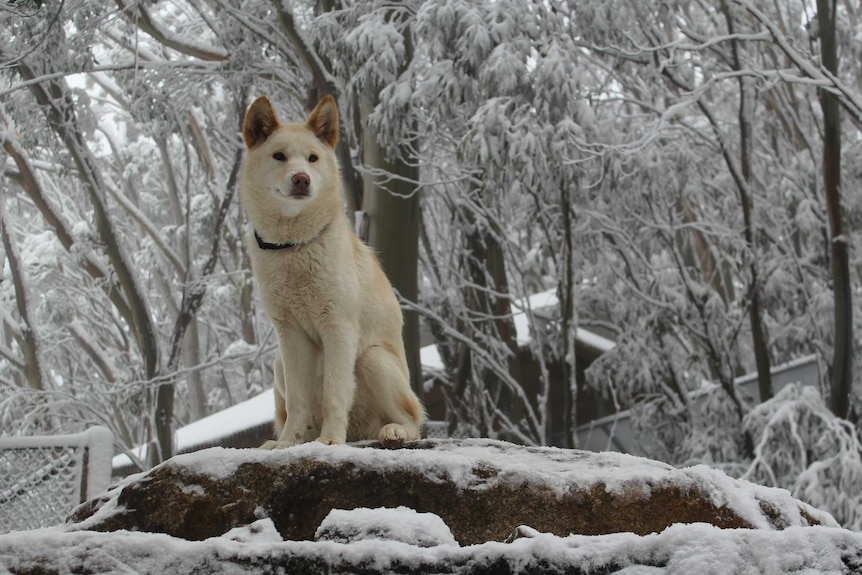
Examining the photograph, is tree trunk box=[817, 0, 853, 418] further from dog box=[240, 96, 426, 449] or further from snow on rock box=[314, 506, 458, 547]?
snow on rock box=[314, 506, 458, 547]

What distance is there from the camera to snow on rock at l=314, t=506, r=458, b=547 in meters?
2.48

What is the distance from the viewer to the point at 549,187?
8281 mm

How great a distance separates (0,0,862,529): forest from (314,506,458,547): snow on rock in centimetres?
403

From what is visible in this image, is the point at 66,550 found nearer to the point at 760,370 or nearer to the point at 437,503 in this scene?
the point at 437,503

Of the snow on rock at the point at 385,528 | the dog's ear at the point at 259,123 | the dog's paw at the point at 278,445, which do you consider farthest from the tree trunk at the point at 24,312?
the snow on rock at the point at 385,528

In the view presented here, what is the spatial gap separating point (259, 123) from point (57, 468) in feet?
8.02

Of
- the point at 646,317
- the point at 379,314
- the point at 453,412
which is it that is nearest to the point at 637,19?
the point at 646,317

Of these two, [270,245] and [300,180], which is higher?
A: [300,180]

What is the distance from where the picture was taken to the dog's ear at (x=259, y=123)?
12.1 feet

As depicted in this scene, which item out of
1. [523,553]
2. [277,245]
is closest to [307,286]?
[277,245]

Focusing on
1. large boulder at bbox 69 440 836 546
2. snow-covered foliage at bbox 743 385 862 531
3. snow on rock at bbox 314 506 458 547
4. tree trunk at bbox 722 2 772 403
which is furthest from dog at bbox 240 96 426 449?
tree trunk at bbox 722 2 772 403

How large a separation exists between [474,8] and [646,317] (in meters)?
4.56

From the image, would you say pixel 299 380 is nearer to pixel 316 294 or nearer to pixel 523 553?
pixel 316 294

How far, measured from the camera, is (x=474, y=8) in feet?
25.6
